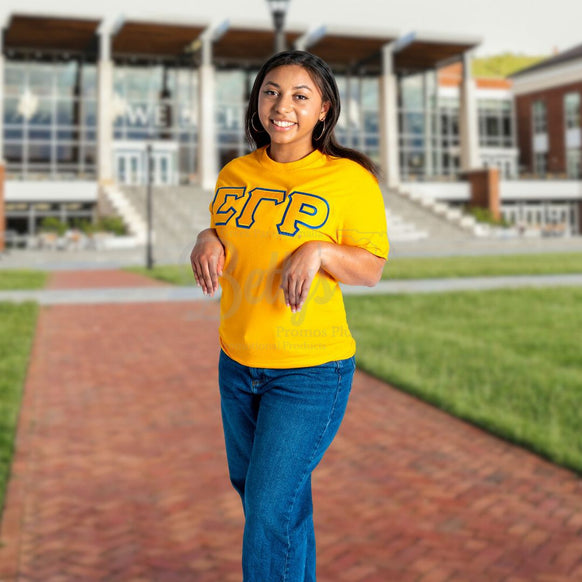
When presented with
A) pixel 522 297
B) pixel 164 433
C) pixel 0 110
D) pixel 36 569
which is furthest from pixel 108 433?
pixel 0 110

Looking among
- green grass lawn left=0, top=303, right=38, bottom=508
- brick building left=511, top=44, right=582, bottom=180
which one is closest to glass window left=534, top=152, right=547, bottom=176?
brick building left=511, top=44, right=582, bottom=180

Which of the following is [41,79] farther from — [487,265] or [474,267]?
[474,267]

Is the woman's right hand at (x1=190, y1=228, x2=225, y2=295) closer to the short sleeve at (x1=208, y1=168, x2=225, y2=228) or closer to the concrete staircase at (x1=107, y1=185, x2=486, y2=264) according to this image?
the short sleeve at (x1=208, y1=168, x2=225, y2=228)

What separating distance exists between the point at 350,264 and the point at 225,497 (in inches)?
175

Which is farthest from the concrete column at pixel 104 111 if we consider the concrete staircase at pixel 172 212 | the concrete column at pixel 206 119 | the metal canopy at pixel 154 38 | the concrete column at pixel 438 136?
the concrete column at pixel 438 136

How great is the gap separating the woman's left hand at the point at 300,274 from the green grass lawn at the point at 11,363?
463 cm

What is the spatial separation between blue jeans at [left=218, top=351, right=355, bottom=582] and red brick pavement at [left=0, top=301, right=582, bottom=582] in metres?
2.60

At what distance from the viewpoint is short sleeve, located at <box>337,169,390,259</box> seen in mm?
1445

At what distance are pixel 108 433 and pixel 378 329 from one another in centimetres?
606

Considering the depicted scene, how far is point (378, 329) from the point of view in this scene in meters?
12.2

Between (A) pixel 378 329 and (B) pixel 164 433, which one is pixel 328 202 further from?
(A) pixel 378 329

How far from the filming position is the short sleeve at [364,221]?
145 centimetres

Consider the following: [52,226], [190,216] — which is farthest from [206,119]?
[52,226]

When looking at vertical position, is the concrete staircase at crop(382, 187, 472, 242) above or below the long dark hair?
above
